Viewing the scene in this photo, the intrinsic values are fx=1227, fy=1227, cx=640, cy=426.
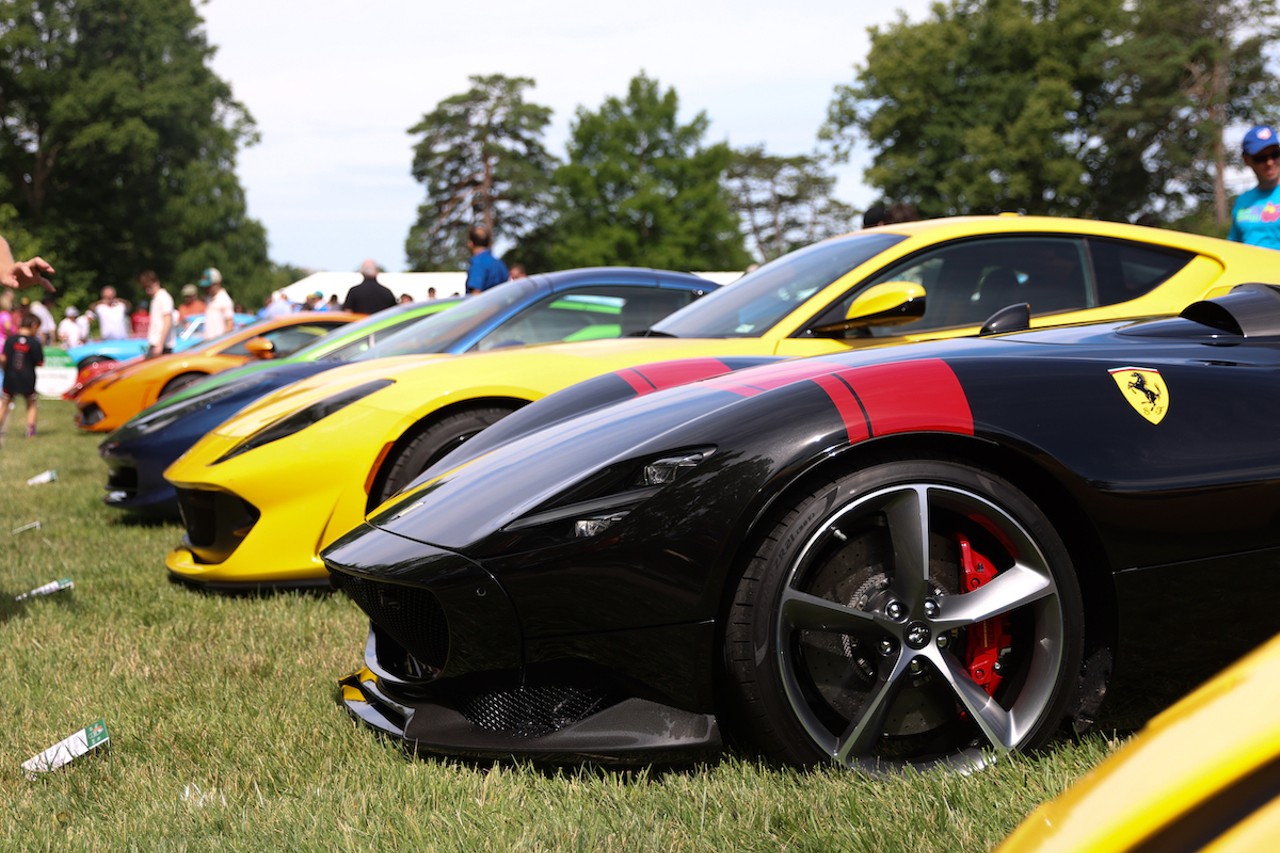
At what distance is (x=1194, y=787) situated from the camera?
0.82 meters

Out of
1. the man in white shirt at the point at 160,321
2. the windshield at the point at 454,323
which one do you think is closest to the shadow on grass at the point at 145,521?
the windshield at the point at 454,323

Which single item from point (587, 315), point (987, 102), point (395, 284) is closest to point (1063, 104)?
point (987, 102)

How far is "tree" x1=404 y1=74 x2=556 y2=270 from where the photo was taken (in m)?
69.7

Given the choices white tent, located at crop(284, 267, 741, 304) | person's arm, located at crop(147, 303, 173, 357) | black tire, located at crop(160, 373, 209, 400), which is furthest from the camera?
white tent, located at crop(284, 267, 741, 304)

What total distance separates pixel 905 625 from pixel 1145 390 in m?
→ 0.70

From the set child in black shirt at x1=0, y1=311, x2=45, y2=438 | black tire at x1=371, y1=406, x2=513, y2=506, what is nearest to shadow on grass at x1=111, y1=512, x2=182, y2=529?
black tire at x1=371, y1=406, x2=513, y2=506

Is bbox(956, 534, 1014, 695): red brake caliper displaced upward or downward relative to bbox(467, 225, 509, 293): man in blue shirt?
downward

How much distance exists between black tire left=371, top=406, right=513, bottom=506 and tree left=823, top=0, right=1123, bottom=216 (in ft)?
128

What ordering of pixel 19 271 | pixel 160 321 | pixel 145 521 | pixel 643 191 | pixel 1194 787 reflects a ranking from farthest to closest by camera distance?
pixel 643 191, pixel 160 321, pixel 145 521, pixel 19 271, pixel 1194 787

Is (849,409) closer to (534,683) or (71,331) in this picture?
(534,683)

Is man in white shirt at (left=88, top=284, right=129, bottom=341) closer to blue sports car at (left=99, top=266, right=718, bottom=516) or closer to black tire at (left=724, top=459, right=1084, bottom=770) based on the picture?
blue sports car at (left=99, top=266, right=718, bottom=516)

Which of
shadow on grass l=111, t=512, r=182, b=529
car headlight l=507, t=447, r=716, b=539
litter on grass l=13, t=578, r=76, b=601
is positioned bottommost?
shadow on grass l=111, t=512, r=182, b=529

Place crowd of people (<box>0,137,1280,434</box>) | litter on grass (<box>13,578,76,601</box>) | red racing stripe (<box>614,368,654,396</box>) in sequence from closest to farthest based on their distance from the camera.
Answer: red racing stripe (<box>614,368,654,396</box>), litter on grass (<box>13,578,76,601</box>), crowd of people (<box>0,137,1280,434</box>)

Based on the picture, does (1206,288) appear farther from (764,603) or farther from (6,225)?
(6,225)
